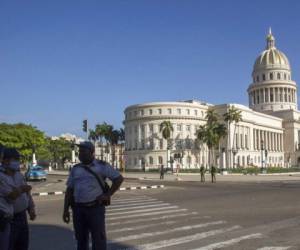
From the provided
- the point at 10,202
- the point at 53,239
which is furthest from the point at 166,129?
the point at 10,202

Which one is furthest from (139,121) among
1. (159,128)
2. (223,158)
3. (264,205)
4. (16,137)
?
(264,205)

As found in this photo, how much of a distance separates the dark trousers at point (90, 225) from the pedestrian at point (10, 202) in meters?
0.71

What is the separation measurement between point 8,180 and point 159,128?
117211mm

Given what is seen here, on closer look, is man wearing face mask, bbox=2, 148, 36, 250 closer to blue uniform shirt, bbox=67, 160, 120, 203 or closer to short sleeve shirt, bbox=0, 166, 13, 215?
short sleeve shirt, bbox=0, 166, 13, 215

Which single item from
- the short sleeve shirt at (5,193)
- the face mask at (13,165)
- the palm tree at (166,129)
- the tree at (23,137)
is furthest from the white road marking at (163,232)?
the palm tree at (166,129)

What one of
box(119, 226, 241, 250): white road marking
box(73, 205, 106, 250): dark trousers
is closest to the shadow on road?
box(119, 226, 241, 250): white road marking

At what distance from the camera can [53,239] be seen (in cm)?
1093

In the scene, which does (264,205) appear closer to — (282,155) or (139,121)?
(139,121)

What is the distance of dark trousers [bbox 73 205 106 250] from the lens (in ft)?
22.3

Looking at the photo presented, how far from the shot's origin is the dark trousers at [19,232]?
678cm

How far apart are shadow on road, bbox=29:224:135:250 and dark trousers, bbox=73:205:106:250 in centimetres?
263

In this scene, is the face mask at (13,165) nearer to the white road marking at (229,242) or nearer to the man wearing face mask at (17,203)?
the man wearing face mask at (17,203)

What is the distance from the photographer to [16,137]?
92250 millimetres

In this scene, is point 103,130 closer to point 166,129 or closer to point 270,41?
point 166,129
